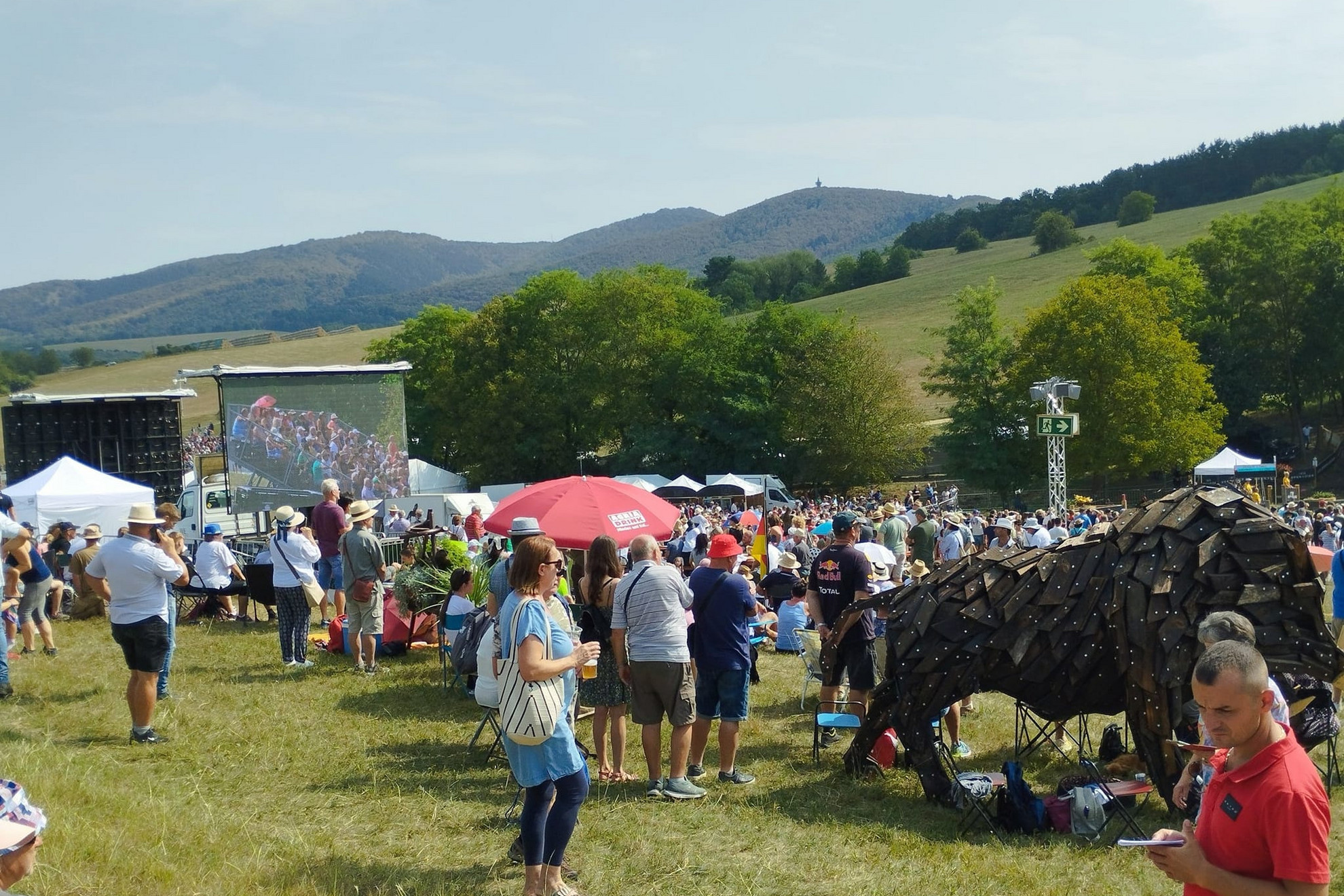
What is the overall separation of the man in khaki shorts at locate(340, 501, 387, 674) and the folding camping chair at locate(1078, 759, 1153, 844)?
6.45 metres

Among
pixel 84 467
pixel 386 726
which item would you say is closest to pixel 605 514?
pixel 386 726

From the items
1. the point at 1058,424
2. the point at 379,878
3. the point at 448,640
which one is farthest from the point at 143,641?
the point at 1058,424

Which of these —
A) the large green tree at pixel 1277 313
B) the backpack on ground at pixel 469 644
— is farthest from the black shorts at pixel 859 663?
the large green tree at pixel 1277 313

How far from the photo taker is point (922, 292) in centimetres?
9425

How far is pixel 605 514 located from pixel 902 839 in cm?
436

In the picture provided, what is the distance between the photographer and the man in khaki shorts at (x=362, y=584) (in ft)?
33.9

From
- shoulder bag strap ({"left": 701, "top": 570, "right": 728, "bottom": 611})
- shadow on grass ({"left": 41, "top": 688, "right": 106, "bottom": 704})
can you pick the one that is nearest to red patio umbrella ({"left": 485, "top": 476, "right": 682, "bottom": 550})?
shoulder bag strap ({"left": 701, "top": 570, "right": 728, "bottom": 611})

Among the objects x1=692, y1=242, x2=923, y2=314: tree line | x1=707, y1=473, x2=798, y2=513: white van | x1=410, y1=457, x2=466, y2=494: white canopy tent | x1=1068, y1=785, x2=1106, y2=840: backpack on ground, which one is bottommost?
x1=707, y1=473, x2=798, y2=513: white van

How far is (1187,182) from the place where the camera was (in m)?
116

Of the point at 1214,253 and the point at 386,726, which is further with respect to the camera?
the point at 1214,253

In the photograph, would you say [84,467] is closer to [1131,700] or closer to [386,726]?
[386,726]

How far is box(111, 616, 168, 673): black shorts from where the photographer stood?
7.83m

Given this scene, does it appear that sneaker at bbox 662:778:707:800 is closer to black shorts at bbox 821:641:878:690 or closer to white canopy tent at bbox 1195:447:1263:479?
black shorts at bbox 821:641:878:690

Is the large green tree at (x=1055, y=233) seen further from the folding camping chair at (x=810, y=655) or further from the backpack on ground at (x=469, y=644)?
the backpack on ground at (x=469, y=644)
